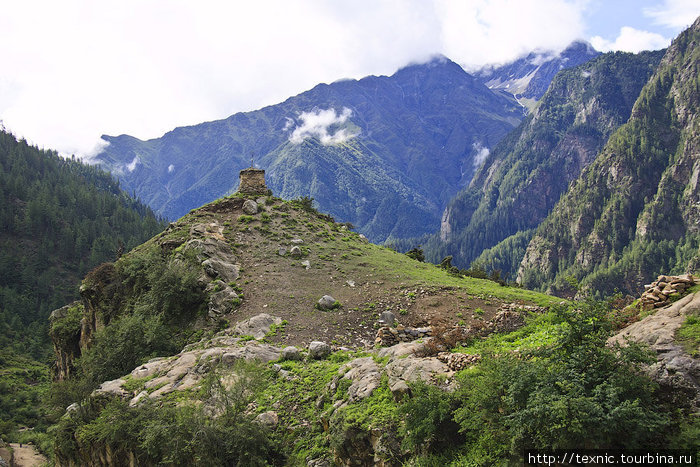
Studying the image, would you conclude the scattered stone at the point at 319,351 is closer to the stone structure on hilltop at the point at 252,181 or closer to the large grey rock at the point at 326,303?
the large grey rock at the point at 326,303

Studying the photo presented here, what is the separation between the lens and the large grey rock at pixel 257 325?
1052 inches

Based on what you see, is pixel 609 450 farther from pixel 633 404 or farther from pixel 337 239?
pixel 337 239

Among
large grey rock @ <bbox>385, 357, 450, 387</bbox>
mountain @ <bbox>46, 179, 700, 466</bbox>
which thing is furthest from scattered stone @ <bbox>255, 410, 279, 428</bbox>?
large grey rock @ <bbox>385, 357, 450, 387</bbox>

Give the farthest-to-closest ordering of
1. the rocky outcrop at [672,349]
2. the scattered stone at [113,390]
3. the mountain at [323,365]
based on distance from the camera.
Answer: the scattered stone at [113,390] → the mountain at [323,365] → the rocky outcrop at [672,349]

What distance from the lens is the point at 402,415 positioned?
44.5 feet

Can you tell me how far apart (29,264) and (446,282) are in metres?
158

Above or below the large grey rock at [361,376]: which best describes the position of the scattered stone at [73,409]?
below

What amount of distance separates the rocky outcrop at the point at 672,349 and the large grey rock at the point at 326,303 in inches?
805

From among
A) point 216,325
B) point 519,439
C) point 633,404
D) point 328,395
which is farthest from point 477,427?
point 216,325

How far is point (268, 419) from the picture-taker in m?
17.7

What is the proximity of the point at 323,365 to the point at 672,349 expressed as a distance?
48.6 ft

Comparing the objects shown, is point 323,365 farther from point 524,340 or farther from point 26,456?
point 26,456

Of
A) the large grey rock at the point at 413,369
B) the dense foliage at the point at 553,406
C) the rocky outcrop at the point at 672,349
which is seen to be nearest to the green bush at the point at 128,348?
the large grey rock at the point at 413,369

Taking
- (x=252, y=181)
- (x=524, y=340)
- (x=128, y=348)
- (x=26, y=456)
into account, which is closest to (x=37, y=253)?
(x=26, y=456)
